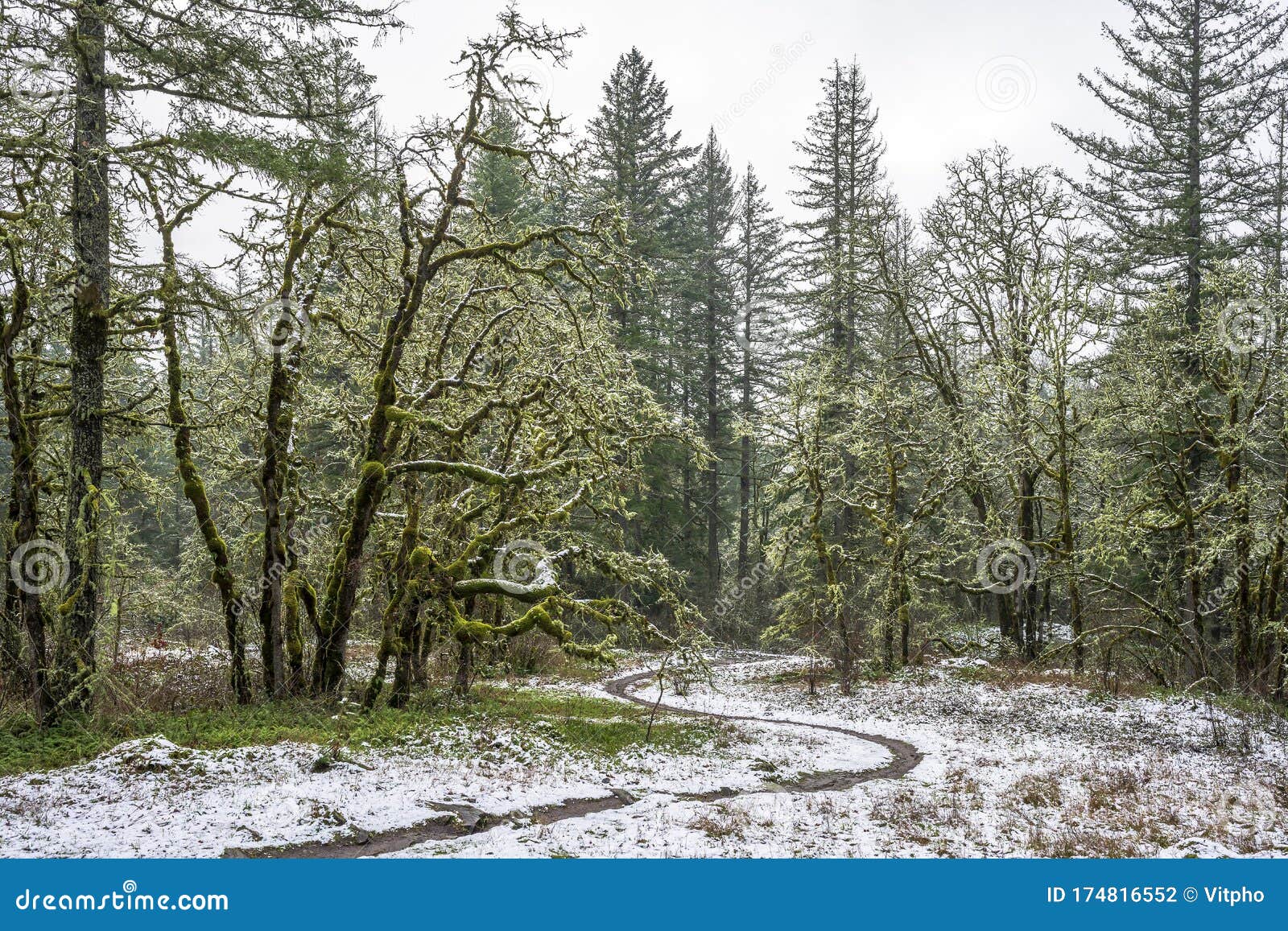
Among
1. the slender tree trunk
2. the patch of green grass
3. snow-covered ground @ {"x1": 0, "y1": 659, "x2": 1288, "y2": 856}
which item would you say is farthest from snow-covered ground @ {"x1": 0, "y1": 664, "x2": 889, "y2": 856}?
the slender tree trunk

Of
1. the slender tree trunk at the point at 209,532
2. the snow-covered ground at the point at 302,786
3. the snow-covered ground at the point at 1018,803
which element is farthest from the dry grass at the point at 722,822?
the slender tree trunk at the point at 209,532

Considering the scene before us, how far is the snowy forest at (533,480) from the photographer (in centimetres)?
886

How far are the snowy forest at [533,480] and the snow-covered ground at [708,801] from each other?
7cm

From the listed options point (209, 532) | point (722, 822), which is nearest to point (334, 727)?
point (209, 532)

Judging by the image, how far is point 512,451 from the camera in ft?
47.2

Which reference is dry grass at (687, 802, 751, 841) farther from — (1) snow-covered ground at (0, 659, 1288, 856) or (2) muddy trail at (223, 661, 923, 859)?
(2) muddy trail at (223, 661, 923, 859)

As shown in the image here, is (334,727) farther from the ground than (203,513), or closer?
closer

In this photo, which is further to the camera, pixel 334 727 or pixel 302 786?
pixel 334 727

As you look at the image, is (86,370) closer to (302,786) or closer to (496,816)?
(302,786)

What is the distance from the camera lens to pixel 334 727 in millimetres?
10883

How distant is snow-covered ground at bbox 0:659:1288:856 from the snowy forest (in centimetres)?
7

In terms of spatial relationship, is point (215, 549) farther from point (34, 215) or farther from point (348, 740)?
point (34, 215)

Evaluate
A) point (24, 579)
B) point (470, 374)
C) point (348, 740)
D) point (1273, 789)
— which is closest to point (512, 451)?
point (470, 374)

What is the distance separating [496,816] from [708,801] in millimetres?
2433
